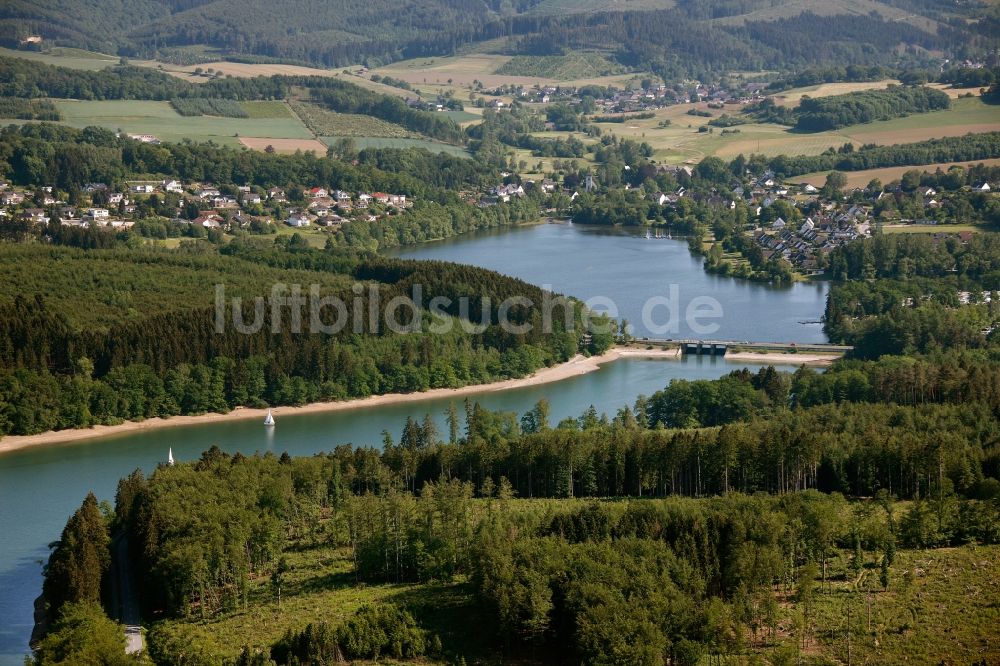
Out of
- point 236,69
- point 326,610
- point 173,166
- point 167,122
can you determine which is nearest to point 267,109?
point 167,122

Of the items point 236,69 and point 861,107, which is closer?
point 861,107

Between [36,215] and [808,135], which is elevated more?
[808,135]

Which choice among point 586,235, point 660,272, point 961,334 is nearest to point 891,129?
point 586,235

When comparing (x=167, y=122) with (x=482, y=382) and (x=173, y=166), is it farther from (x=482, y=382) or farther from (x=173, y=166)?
(x=482, y=382)

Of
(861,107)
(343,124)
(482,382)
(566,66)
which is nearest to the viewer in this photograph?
(482,382)

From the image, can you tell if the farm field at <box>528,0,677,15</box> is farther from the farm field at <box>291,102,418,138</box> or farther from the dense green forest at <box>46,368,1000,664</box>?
the dense green forest at <box>46,368,1000,664</box>

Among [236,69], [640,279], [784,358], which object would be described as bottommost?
[784,358]

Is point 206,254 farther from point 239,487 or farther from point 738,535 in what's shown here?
point 738,535
